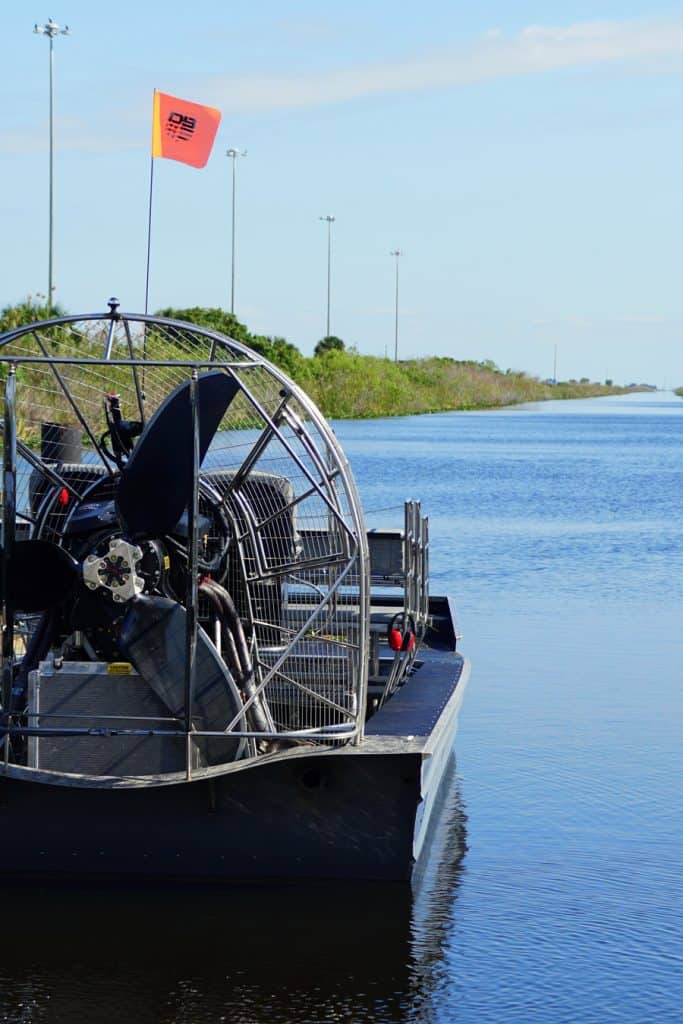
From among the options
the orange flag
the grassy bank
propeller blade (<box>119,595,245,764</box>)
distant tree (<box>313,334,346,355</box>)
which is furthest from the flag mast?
distant tree (<box>313,334,346,355</box>)

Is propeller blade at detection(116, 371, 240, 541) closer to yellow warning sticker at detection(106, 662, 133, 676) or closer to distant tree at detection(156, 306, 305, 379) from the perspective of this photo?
yellow warning sticker at detection(106, 662, 133, 676)

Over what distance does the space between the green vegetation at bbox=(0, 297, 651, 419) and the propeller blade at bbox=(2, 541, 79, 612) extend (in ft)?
169

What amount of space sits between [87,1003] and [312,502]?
12.5 m

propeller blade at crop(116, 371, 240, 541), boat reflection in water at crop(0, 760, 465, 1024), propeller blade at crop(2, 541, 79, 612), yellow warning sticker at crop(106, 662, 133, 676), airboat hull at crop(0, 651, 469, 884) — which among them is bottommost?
boat reflection in water at crop(0, 760, 465, 1024)

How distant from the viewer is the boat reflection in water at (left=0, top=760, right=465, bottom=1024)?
9008mm

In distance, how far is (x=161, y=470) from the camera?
9609 mm

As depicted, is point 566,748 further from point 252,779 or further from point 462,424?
point 462,424

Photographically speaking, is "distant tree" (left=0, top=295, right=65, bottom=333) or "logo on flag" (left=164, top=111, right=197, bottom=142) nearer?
"logo on flag" (left=164, top=111, right=197, bottom=142)

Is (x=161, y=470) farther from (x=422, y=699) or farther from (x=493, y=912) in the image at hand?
(x=422, y=699)

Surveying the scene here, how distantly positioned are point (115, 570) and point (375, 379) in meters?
94.7

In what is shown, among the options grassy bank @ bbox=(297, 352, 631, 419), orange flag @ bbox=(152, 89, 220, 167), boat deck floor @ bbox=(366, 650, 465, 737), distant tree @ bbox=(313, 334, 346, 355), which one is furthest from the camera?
distant tree @ bbox=(313, 334, 346, 355)

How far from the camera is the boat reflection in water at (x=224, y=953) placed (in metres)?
9.01

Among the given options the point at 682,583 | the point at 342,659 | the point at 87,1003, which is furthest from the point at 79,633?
the point at 682,583

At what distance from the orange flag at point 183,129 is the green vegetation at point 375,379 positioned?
4928 centimetres
